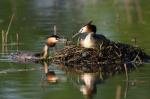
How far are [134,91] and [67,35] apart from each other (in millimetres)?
7191

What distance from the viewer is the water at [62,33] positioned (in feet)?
38.8

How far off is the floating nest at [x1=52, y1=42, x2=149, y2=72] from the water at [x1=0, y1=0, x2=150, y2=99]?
20.9 inches

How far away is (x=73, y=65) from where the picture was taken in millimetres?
14555

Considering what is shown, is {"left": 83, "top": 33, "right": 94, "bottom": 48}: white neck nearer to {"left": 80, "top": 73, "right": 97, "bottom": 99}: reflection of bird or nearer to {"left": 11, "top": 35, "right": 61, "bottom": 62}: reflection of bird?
{"left": 11, "top": 35, "right": 61, "bottom": 62}: reflection of bird

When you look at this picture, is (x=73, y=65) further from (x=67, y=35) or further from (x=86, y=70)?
(x=67, y=35)

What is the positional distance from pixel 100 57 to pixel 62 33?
15.4ft

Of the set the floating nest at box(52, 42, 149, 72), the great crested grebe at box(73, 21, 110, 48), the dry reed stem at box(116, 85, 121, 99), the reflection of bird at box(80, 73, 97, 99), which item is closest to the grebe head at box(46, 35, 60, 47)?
the floating nest at box(52, 42, 149, 72)

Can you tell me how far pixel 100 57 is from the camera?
48.1 ft

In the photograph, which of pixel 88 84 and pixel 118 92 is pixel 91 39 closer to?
pixel 88 84

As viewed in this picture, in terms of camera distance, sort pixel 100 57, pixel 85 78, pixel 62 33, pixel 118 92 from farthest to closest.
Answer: pixel 62 33 → pixel 100 57 → pixel 85 78 → pixel 118 92

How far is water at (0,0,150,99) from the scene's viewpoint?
1182 cm

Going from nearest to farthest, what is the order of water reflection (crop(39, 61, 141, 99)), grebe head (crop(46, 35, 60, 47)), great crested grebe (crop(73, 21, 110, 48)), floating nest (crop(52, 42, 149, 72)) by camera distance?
water reflection (crop(39, 61, 141, 99)) → floating nest (crop(52, 42, 149, 72)) → great crested grebe (crop(73, 21, 110, 48)) → grebe head (crop(46, 35, 60, 47))

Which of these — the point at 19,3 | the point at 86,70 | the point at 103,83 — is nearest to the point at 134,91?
the point at 103,83

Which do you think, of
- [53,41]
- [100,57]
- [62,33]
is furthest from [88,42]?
[62,33]
